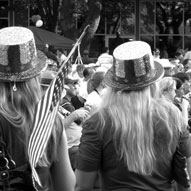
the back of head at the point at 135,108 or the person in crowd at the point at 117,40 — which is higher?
the back of head at the point at 135,108

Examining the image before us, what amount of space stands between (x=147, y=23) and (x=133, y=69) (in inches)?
1188

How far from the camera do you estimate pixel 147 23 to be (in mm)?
32938

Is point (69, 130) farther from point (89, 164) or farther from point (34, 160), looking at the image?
point (34, 160)

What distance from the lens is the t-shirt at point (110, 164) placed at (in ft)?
9.94

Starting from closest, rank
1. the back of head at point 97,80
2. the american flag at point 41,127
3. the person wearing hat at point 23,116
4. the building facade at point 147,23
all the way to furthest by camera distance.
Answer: the american flag at point 41,127, the person wearing hat at point 23,116, the back of head at point 97,80, the building facade at point 147,23

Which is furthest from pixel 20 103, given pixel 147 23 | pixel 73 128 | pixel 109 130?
pixel 147 23

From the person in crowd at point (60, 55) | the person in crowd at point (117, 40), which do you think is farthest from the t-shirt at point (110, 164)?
the person in crowd at point (117, 40)

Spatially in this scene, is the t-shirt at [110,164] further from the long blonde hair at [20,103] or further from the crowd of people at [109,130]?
the long blonde hair at [20,103]

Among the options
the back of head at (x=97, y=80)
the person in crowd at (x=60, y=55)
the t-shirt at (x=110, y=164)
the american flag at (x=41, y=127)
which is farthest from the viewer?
the person in crowd at (x=60, y=55)

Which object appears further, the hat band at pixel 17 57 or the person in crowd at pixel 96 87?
the person in crowd at pixel 96 87

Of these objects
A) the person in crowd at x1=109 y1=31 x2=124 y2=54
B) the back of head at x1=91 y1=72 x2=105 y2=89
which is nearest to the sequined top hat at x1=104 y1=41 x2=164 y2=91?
the back of head at x1=91 y1=72 x2=105 y2=89

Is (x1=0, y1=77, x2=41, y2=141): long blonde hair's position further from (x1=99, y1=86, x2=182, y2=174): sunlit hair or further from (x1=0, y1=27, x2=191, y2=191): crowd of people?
(x1=99, y1=86, x2=182, y2=174): sunlit hair

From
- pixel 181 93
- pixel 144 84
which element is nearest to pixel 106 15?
pixel 181 93

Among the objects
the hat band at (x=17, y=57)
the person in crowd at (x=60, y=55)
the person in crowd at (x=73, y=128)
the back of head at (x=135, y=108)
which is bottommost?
the person in crowd at (x=60, y=55)
